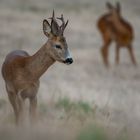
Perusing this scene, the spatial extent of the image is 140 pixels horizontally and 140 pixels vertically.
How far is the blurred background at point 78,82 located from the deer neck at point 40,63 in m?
0.62

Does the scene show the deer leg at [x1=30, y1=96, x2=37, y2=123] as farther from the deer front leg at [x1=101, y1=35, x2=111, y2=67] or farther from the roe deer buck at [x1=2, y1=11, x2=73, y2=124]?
the deer front leg at [x1=101, y1=35, x2=111, y2=67]

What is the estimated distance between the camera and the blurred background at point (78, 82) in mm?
10078

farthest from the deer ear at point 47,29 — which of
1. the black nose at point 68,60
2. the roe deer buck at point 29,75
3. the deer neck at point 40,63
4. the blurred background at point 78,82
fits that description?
Result: the blurred background at point 78,82

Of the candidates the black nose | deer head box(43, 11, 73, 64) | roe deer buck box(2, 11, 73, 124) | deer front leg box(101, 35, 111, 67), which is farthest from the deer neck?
deer front leg box(101, 35, 111, 67)

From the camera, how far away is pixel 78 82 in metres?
19.2

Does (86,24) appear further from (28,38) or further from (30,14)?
(28,38)

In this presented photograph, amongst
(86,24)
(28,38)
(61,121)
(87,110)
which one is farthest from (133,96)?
(86,24)

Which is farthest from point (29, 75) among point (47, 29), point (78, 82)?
point (78, 82)

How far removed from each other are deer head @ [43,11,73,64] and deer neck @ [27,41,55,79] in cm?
12

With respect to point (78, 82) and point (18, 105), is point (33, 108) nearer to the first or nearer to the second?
point (18, 105)

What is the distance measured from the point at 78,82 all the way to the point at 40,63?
25.4ft

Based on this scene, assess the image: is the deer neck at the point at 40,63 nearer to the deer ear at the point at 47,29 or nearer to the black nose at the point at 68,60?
the deer ear at the point at 47,29

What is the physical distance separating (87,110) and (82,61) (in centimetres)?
946

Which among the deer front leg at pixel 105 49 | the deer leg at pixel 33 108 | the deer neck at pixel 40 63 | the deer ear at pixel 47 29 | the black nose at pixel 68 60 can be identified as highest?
the deer front leg at pixel 105 49
